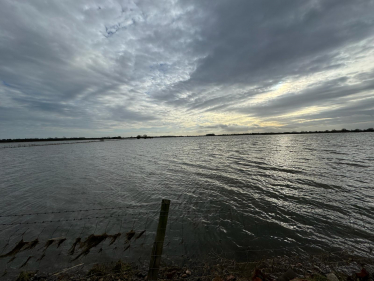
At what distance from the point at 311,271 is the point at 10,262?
12497mm

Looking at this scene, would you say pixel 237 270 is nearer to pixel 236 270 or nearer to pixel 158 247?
pixel 236 270

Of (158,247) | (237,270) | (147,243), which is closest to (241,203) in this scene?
(237,270)

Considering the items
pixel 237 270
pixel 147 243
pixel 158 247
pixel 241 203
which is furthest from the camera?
pixel 241 203

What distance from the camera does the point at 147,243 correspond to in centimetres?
850

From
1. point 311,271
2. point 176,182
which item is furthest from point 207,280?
point 176,182

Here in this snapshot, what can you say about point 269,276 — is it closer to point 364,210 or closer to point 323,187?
point 364,210

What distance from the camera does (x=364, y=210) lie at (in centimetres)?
1091

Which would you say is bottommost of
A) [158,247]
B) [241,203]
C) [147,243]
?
[147,243]

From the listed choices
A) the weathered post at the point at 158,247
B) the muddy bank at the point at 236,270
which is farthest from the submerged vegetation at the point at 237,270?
the weathered post at the point at 158,247

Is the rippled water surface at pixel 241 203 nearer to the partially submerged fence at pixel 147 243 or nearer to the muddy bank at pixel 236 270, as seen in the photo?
the partially submerged fence at pixel 147 243

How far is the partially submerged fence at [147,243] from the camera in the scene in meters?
6.87

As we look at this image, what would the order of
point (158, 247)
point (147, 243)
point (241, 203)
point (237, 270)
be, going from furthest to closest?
1. point (241, 203)
2. point (147, 243)
3. point (237, 270)
4. point (158, 247)

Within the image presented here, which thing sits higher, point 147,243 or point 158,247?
point 158,247

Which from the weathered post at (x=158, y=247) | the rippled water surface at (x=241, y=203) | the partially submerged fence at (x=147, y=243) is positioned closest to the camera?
the weathered post at (x=158, y=247)
